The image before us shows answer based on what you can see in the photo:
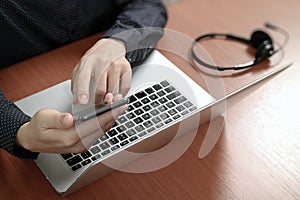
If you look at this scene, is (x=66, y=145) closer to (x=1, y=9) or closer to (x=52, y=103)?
(x=52, y=103)

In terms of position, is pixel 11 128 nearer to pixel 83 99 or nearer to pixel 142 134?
pixel 83 99

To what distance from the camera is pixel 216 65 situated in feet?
3.76

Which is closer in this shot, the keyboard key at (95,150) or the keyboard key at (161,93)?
the keyboard key at (95,150)

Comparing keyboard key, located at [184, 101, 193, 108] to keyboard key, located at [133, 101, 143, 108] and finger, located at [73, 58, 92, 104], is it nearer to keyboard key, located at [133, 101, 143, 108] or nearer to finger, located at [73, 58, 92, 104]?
keyboard key, located at [133, 101, 143, 108]

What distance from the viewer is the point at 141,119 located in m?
0.98

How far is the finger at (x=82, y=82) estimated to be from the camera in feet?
3.07

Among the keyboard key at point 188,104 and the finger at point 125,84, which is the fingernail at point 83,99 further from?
the keyboard key at point 188,104

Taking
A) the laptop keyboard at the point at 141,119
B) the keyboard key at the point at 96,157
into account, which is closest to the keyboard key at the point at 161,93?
the laptop keyboard at the point at 141,119

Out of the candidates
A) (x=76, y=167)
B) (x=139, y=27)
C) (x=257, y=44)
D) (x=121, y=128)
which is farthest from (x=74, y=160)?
(x=257, y=44)

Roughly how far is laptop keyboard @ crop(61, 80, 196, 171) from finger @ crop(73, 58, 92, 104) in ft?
0.29

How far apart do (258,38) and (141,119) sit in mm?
413

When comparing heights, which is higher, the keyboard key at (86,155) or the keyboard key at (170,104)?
the keyboard key at (170,104)

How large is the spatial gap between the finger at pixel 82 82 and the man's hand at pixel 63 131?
106 millimetres

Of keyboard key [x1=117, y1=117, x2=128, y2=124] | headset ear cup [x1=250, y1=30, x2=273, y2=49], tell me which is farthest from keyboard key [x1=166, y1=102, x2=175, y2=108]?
headset ear cup [x1=250, y1=30, x2=273, y2=49]
